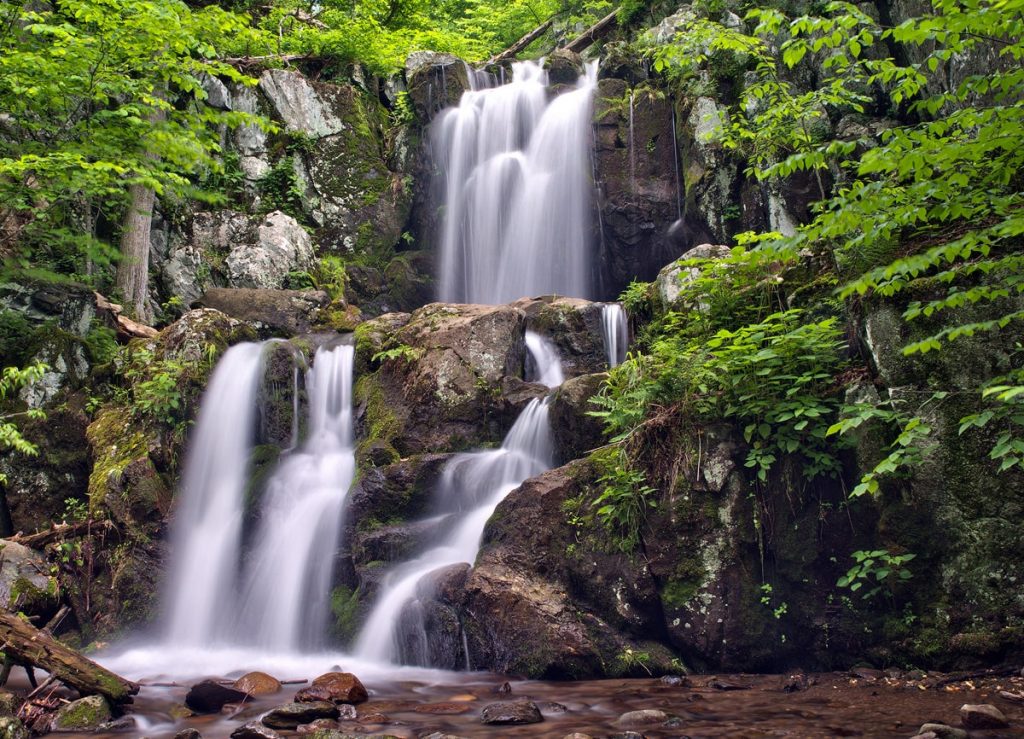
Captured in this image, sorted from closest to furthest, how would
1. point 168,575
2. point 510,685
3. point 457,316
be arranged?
point 510,685 < point 168,575 < point 457,316

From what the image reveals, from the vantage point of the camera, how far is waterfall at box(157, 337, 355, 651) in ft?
25.0

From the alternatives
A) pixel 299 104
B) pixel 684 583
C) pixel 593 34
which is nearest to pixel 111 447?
pixel 684 583

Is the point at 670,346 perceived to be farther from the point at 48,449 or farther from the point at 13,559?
the point at 48,449

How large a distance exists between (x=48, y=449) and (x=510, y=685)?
7724 millimetres

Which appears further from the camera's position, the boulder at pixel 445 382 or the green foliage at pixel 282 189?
the green foliage at pixel 282 189

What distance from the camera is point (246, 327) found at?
36.1ft

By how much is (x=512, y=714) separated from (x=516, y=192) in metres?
12.0

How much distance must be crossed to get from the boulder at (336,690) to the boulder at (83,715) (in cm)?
127

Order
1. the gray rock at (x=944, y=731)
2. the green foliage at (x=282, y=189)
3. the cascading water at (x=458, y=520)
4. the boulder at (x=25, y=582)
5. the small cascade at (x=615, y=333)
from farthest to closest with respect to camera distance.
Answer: the green foliage at (x=282, y=189)
the small cascade at (x=615, y=333)
the boulder at (x=25, y=582)
the cascading water at (x=458, y=520)
the gray rock at (x=944, y=731)

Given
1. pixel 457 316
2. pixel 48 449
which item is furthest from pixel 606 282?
pixel 48 449

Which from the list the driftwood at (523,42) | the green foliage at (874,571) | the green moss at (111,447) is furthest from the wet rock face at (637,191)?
the green foliage at (874,571)

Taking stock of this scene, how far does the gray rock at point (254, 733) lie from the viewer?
4.21 metres

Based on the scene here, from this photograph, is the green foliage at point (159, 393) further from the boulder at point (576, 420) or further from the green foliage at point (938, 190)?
the green foliage at point (938, 190)

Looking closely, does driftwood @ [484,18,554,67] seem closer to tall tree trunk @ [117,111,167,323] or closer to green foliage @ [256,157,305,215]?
green foliage @ [256,157,305,215]
